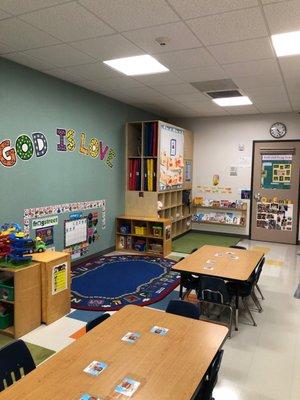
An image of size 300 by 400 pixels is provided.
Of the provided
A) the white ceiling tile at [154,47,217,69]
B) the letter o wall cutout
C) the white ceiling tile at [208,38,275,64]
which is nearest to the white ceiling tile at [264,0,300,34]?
the white ceiling tile at [208,38,275,64]

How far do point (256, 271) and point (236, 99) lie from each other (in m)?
3.59

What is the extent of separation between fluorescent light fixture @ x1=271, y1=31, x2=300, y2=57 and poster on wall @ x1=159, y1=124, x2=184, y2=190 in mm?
3200

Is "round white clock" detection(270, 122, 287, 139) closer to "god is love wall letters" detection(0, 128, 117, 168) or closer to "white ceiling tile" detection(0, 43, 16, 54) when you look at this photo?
"god is love wall letters" detection(0, 128, 117, 168)

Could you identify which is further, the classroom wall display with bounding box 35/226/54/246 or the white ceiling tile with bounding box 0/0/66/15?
the classroom wall display with bounding box 35/226/54/246

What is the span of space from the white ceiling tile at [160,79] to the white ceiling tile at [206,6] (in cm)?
182

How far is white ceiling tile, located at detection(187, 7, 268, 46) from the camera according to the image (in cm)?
275

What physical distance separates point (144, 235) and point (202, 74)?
3154mm

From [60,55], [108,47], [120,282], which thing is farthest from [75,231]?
[108,47]

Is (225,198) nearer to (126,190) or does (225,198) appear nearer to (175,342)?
(126,190)

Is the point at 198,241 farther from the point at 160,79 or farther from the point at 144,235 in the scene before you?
the point at 160,79

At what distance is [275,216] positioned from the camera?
766cm

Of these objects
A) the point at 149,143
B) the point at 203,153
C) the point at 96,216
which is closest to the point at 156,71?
the point at 149,143

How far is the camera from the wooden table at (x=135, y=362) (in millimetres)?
1485

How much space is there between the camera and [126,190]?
22.3 feet
